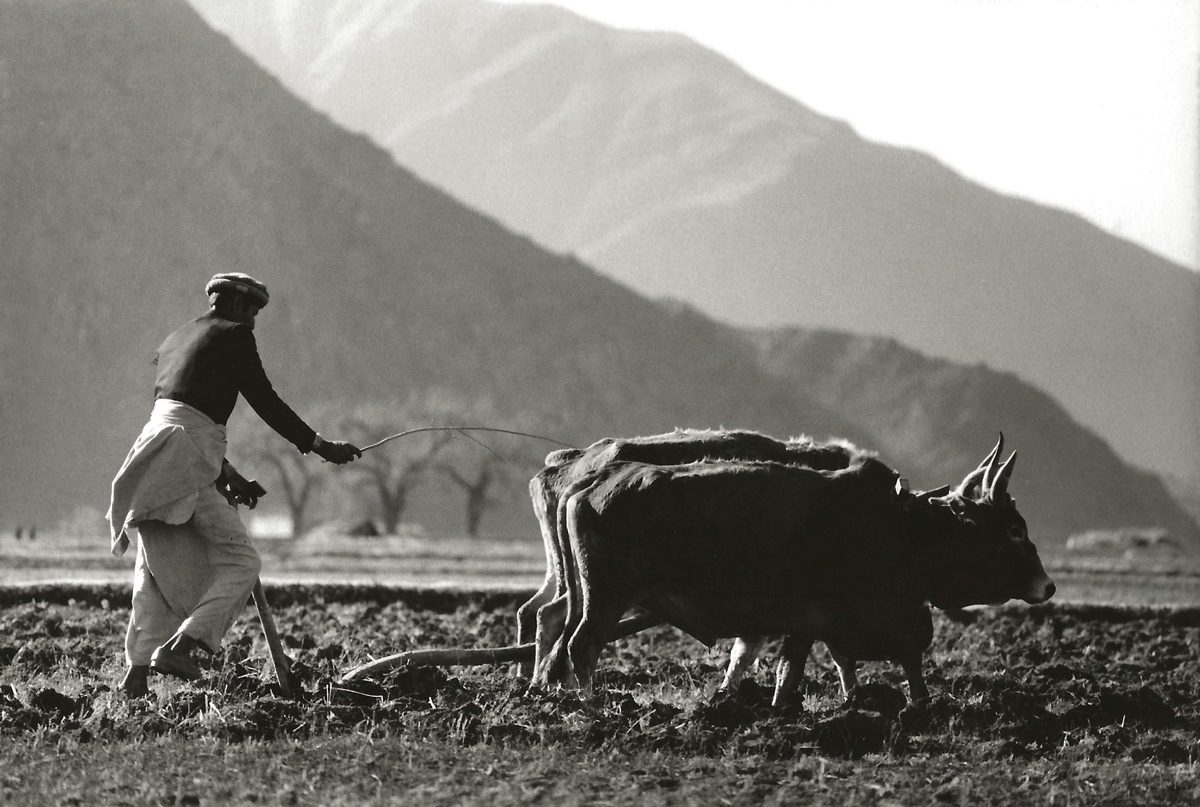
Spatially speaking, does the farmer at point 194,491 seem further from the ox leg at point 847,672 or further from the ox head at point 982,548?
the ox head at point 982,548

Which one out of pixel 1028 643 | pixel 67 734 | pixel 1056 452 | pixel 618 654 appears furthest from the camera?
pixel 1056 452

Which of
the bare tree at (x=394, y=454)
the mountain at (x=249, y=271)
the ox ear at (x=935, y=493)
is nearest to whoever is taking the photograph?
the ox ear at (x=935, y=493)

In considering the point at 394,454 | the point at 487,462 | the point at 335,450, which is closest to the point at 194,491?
the point at 335,450

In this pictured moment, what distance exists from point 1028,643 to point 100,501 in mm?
74731

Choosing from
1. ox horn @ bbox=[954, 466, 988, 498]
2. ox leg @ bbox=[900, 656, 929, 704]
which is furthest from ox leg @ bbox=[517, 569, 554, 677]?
ox horn @ bbox=[954, 466, 988, 498]

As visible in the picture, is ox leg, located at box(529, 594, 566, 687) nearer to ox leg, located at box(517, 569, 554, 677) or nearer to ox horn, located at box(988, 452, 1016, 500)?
ox leg, located at box(517, 569, 554, 677)

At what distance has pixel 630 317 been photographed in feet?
404

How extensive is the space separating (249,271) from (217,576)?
95.0 metres

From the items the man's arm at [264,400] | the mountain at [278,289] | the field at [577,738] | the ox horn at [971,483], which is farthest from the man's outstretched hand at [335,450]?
the mountain at [278,289]

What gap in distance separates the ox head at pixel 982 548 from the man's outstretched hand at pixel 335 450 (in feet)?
12.1

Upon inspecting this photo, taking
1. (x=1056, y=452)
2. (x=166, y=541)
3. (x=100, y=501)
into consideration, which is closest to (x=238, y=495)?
(x=166, y=541)

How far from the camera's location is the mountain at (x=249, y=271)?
95.1 m

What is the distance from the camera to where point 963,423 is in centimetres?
13425

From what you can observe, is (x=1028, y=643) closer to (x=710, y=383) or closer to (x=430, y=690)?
(x=430, y=690)
